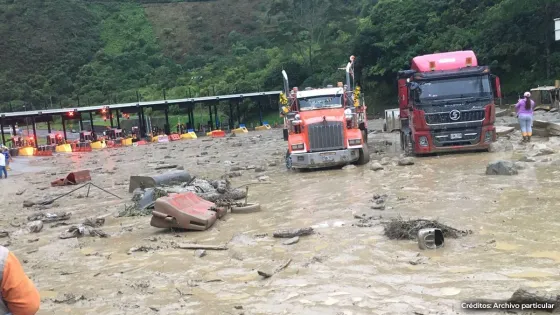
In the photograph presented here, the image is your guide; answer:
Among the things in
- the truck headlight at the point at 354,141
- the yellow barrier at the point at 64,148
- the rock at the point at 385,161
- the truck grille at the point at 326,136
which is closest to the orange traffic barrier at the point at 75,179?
the truck grille at the point at 326,136

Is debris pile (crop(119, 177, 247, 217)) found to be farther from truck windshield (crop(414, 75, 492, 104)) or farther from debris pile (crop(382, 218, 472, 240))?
truck windshield (crop(414, 75, 492, 104))

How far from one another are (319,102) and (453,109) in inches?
165

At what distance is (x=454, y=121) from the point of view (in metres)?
15.8

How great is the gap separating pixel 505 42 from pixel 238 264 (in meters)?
39.4

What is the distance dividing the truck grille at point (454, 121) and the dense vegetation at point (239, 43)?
81.9ft

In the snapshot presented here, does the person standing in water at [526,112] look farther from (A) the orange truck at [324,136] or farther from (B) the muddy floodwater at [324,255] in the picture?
(A) the orange truck at [324,136]

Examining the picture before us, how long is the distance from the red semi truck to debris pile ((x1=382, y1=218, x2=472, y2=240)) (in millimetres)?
8621

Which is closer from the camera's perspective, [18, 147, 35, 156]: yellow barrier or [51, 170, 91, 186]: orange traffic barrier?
[51, 170, 91, 186]: orange traffic barrier

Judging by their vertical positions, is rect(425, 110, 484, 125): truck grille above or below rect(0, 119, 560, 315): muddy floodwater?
above

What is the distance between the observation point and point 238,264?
24.0ft

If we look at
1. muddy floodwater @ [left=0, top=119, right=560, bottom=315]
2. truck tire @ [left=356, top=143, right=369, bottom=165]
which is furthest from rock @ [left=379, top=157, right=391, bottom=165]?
muddy floodwater @ [left=0, top=119, right=560, bottom=315]

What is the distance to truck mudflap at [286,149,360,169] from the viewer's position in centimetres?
1579

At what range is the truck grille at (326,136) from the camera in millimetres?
15844

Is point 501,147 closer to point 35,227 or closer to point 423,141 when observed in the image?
point 423,141
